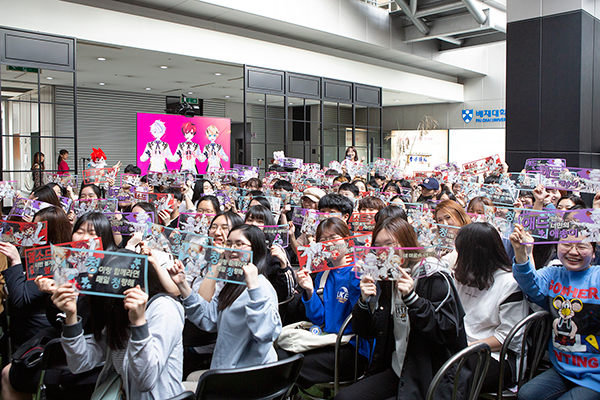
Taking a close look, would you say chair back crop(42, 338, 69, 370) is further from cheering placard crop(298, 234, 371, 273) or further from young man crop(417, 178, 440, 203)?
young man crop(417, 178, 440, 203)

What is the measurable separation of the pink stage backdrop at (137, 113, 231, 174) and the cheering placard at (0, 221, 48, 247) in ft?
35.5

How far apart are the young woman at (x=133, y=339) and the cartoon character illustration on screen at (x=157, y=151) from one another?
483 inches

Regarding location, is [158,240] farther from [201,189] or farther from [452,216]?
[201,189]

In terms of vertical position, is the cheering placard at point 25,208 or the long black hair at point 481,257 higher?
the cheering placard at point 25,208

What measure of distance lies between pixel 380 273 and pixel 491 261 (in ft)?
2.55

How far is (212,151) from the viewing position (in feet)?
49.0

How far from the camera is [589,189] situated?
4.66 m

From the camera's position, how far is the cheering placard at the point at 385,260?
1918 millimetres

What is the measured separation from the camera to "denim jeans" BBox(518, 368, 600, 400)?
202 cm

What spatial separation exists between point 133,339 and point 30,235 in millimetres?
1765

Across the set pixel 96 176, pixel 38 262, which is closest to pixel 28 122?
pixel 96 176

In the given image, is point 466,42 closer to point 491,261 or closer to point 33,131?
point 33,131

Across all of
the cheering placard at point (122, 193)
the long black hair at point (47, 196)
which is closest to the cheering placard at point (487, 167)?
the cheering placard at point (122, 193)

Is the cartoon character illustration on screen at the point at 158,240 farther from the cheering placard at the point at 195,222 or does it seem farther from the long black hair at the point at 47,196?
the long black hair at the point at 47,196
